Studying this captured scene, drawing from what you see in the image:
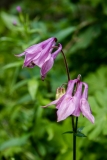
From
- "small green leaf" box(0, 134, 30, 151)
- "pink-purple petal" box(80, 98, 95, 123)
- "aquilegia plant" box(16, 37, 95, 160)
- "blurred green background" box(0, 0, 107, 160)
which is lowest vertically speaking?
"pink-purple petal" box(80, 98, 95, 123)

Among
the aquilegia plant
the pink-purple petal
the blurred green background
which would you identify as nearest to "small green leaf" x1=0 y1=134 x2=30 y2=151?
the blurred green background

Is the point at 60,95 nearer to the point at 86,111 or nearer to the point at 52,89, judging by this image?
the point at 86,111

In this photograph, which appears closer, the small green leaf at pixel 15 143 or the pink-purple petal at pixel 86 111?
the pink-purple petal at pixel 86 111

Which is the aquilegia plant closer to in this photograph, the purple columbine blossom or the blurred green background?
the purple columbine blossom

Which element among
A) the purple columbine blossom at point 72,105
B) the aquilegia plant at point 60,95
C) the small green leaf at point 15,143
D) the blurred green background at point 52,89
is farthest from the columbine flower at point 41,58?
the small green leaf at point 15,143

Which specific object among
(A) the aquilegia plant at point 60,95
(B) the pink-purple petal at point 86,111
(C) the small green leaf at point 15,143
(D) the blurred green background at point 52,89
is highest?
(D) the blurred green background at point 52,89

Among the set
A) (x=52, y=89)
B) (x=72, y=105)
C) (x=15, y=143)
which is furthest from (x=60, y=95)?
(x=52, y=89)

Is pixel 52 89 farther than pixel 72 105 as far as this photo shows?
Yes

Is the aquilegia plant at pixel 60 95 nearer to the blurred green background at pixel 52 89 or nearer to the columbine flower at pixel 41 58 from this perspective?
the columbine flower at pixel 41 58

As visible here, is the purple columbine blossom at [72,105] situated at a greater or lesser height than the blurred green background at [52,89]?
lesser
